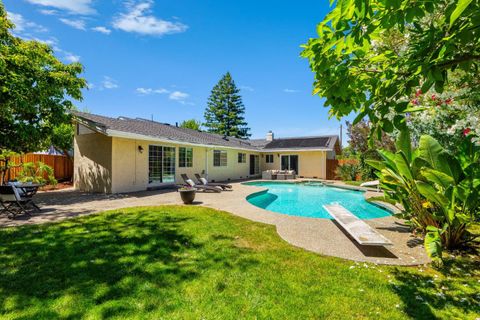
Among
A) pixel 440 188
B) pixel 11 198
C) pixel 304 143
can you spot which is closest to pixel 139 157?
pixel 11 198

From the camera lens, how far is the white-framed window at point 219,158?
20.5m

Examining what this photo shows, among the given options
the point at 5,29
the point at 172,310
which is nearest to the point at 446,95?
the point at 172,310

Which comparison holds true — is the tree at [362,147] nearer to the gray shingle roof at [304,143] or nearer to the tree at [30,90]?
the gray shingle roof at [304,143]

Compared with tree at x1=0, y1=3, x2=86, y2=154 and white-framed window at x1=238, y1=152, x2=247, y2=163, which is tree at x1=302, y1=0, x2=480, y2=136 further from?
white-framed window at x1=238, y1=152, x2=247, y2=163

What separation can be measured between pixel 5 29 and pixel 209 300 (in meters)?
14.6

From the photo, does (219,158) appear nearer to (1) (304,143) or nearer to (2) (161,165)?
(2) (161,165)

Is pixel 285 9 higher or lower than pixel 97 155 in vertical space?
higher

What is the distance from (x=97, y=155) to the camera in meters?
12.9

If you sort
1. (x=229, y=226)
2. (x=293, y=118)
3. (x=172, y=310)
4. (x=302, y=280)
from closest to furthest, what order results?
(x=172, y=310), (x=302, y=280), (x=229, y=226), (x=293, y=118)

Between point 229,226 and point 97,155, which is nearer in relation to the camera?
point 229,226

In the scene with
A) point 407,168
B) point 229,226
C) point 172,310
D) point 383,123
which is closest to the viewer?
point 383,123

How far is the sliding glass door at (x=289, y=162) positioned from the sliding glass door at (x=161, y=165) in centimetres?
1424

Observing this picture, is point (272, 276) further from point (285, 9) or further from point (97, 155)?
point (97, 155)

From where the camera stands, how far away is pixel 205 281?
12.4 ft
